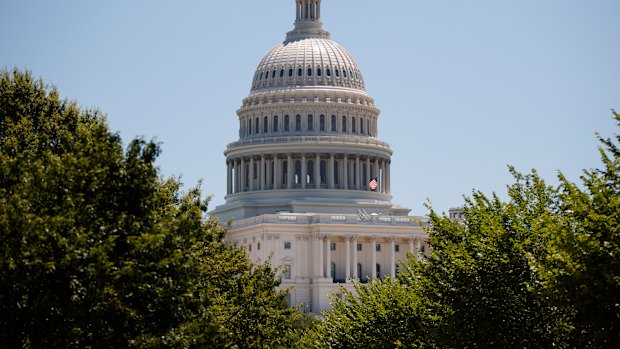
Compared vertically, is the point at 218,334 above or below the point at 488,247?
below

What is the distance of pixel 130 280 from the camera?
4822 centimetres

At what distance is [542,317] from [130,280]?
60.0 ft

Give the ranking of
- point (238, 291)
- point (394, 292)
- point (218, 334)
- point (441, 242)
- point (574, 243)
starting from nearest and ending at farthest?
point (574, 243), point (218, 334), point (441, 242), point (394, 292), point (238, 291)

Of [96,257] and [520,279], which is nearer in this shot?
[96,257]

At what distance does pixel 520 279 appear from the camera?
59188mm

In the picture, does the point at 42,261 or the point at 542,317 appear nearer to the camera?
the point at 42,261

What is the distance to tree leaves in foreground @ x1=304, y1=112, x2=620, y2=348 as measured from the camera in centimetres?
4800

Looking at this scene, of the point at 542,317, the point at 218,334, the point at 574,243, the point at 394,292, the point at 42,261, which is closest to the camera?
the point at 42,261

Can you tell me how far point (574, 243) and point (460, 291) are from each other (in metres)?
13.3

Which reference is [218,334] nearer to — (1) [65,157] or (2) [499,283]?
(1) [65,157]

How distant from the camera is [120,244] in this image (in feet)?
162

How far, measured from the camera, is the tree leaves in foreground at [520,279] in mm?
48000

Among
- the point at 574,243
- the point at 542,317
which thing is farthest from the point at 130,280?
the point at 542,317

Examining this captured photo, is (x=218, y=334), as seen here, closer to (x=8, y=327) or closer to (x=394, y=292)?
(x=8, y=327)
